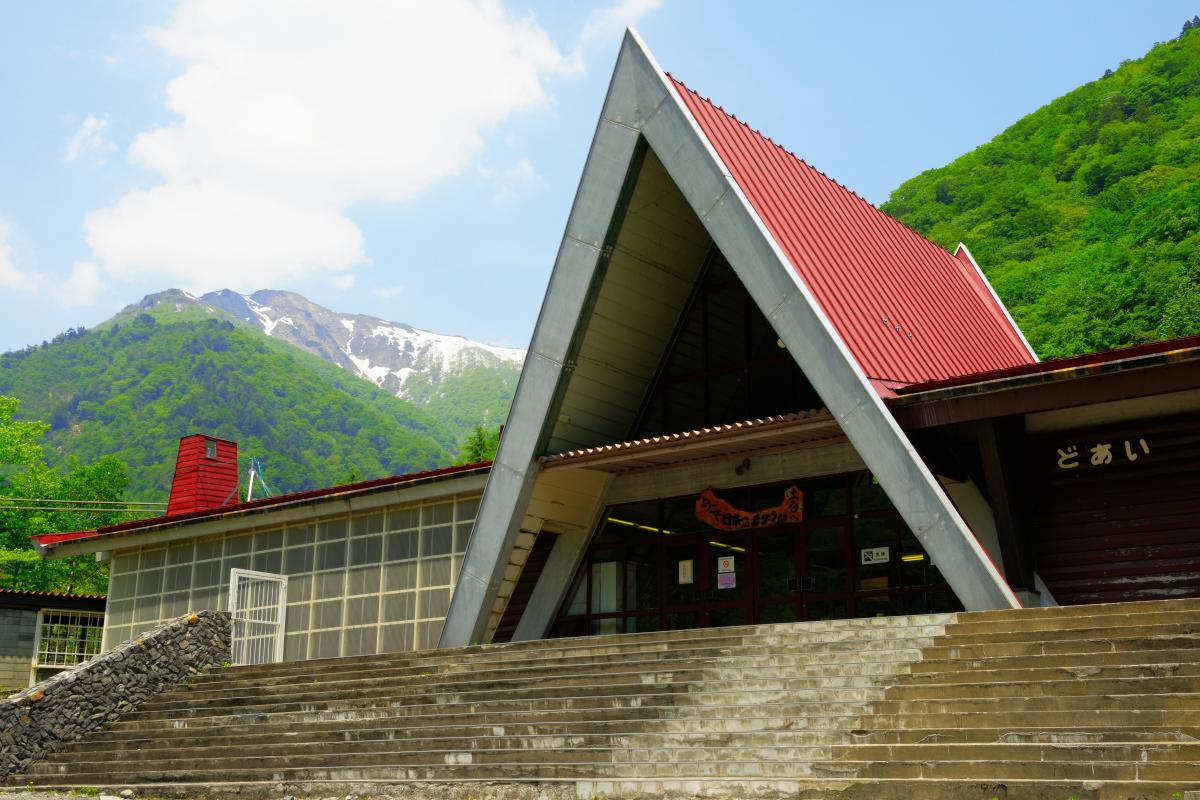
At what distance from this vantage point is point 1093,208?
4878 centimetres

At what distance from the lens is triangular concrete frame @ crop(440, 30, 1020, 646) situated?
14.2 meters

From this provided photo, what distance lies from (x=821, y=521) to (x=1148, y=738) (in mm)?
8795

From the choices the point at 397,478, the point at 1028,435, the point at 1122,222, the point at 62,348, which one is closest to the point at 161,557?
the point at 397,478

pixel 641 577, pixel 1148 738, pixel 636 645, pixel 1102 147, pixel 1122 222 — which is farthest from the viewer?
pixel 1102 147

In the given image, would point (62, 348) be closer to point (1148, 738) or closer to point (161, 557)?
point (161, 557)

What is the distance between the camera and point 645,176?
711 inches

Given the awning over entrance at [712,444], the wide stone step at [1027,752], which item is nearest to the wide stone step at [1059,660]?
the wide stone step at [1027,752]

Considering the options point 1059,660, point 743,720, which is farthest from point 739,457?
point 1059,660

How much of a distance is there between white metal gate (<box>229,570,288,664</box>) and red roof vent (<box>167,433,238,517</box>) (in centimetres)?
473

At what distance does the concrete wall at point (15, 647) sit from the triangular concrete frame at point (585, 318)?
42.4 feet

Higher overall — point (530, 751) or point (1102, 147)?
point (1102, 147)

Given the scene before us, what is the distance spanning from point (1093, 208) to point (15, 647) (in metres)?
41.1

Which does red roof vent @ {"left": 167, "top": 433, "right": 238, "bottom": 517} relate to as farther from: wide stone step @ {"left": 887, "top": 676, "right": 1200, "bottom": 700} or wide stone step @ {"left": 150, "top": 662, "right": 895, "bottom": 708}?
wide stone step @ {"left": 887, "top": 676, "right": 1200, "bottom": 700}

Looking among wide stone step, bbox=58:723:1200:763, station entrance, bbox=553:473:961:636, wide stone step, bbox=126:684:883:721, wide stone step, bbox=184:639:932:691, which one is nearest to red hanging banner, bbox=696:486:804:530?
station entrance, bbox=553:473:961:636
